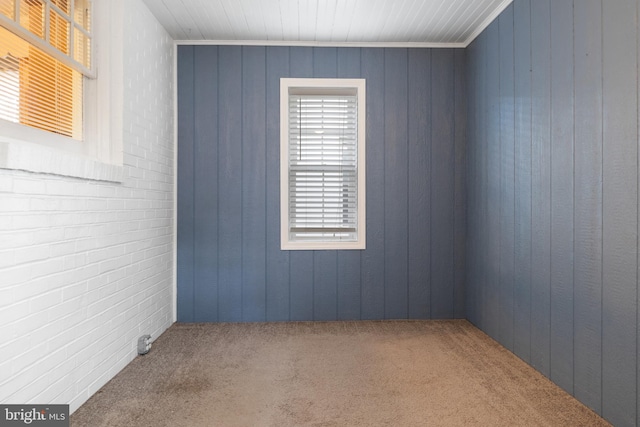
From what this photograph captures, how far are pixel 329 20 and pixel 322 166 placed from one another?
1.24m

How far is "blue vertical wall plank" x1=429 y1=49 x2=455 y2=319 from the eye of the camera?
161 inches

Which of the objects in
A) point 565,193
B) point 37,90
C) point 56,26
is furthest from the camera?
point 565,193

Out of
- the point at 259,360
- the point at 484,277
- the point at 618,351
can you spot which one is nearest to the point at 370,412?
the point at 259,360

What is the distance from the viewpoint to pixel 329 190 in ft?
13.5

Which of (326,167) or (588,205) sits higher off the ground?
(326,167)

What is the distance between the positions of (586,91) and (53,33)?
9.23ft

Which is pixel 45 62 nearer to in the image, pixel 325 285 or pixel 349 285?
pixel 325 285

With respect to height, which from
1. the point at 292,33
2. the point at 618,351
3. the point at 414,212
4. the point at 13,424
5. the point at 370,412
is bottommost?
the point at 370,412

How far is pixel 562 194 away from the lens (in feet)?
8.32

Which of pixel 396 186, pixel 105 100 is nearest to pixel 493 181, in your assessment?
pixel 396 186

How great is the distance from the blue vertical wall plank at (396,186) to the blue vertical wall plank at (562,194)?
157 cm

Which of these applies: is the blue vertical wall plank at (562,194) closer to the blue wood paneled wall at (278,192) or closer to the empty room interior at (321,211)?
the empty room interior at (321,211)

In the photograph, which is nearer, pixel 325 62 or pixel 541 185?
pixel 541 185

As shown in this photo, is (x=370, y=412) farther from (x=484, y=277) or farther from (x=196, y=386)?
(x=484, y=277)
